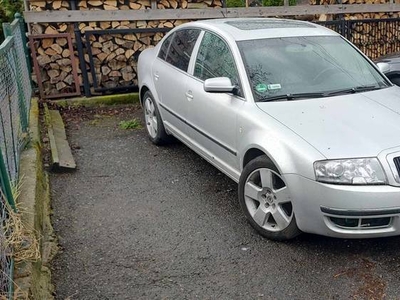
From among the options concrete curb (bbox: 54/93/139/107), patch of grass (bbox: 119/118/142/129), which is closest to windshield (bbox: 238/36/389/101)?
patch of grass (bbox: 119/118/142/129)

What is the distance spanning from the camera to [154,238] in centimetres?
384

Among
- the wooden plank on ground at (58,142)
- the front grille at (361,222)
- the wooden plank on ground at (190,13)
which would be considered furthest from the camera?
the wooden plank on ground at (190,13)

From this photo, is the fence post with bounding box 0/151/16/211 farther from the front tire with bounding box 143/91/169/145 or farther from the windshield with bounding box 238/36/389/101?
the front tire with bounding box 143/91/169/145

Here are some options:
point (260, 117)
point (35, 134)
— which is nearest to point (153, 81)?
point (35, 134)

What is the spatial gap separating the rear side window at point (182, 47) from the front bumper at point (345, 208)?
90.9 inches

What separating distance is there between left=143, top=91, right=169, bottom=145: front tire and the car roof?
4.38 ft

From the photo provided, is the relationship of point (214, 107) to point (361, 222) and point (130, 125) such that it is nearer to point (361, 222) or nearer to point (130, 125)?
point (361, 222)

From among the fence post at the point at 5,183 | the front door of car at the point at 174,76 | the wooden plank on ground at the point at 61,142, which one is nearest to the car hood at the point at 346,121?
the front door of car at the point at 174,76

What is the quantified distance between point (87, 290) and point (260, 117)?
1882 mm

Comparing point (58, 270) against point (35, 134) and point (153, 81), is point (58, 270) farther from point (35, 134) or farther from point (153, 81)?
point (153, 81)

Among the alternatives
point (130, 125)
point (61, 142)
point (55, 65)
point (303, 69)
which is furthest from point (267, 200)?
point (55, 65)

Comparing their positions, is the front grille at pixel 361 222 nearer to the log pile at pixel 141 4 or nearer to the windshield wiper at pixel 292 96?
the windshield wiper at pixel 292 96

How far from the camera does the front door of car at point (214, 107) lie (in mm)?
4125

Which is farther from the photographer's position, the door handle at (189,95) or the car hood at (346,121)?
the door handle at (189,95)
